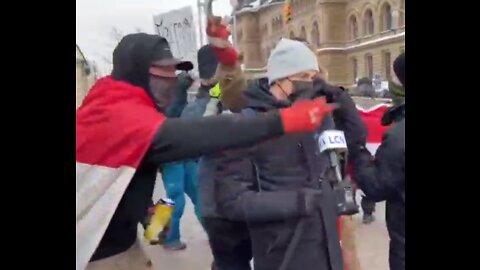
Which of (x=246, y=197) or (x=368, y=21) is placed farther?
(x=368, y=21)

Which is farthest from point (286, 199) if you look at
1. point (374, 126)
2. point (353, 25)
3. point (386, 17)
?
point (353, 25)

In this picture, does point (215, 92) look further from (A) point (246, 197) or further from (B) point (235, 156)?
(A) point (246, 197)

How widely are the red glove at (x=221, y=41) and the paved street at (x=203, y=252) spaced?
2.35 metres

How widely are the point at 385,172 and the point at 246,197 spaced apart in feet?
2.27

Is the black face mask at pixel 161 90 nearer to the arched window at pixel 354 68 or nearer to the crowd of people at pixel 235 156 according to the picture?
the crowd of people at pixel 235 156

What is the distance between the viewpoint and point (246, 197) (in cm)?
313

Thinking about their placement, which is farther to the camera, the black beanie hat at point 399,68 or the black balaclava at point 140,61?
the black beanie hat at point 399,68

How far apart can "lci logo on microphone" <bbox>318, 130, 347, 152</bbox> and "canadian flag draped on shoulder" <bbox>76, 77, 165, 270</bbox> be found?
109 centimetres

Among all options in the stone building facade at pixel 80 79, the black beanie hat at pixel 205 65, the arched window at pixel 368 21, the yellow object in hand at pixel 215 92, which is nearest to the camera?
the stone building facade at pixel 80 79

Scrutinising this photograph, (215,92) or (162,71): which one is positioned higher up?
(162,71)

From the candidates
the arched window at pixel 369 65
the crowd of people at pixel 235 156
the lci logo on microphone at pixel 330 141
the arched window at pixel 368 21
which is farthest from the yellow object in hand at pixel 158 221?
the arched window at pixel 368 21

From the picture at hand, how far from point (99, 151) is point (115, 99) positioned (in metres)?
0.19

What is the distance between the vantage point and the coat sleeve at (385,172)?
3168mm
